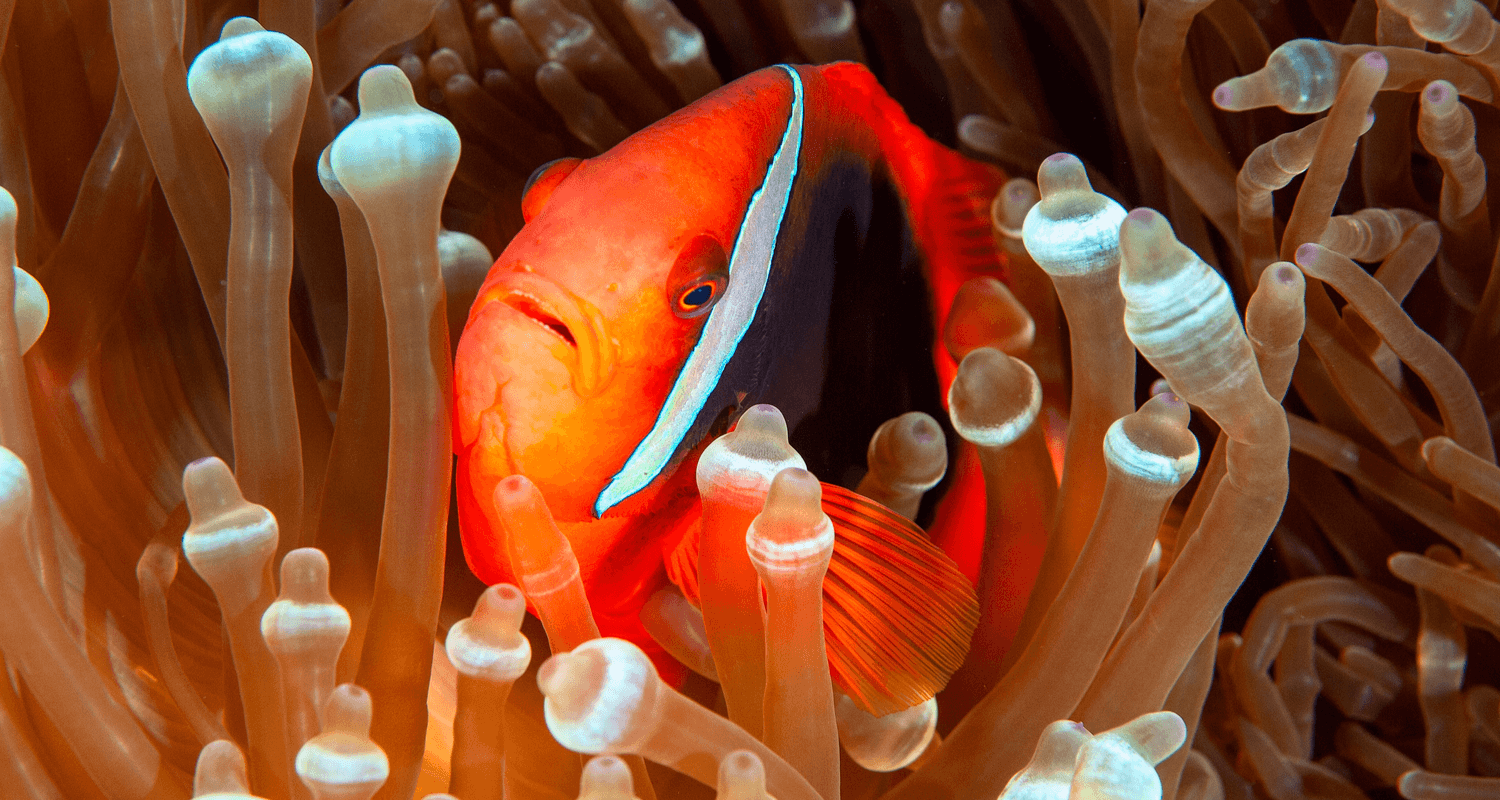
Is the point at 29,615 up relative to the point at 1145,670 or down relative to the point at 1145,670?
up

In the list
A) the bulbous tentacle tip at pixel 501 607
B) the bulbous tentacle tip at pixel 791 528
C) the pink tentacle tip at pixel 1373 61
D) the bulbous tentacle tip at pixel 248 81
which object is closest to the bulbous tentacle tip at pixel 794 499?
the bulbous tentacle tip at pixel 791 528

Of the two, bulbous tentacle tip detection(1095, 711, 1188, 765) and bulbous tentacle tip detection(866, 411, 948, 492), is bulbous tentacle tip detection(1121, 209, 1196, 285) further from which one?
bulbous tentacle tip detection(866, 411, 948, 492)

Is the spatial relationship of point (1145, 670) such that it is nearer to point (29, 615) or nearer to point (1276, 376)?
point (1276, 376)

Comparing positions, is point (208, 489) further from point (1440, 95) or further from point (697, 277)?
point (1440, 95)

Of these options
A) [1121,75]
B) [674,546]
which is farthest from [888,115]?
[674,546]

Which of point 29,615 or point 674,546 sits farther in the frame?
point 674,546

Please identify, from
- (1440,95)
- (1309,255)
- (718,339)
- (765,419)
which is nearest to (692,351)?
(718,339)
